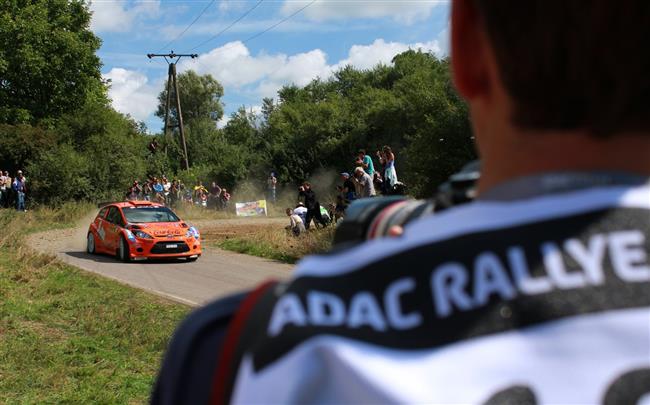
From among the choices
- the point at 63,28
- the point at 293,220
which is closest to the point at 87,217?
the point at 293,220

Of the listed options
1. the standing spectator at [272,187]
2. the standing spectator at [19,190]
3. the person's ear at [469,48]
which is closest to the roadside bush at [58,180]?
the standing spectator at [19,190]

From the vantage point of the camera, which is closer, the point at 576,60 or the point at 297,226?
the point at 576,60

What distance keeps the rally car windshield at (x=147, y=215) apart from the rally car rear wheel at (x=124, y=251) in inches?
29.5

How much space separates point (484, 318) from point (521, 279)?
0.06 m

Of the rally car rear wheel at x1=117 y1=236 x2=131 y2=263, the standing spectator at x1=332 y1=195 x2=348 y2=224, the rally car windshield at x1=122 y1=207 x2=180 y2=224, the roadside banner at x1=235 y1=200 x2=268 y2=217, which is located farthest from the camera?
the roadside banner at x1=235 y1=200 x2=268 y2=217

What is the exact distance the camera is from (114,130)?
4741 centimetres

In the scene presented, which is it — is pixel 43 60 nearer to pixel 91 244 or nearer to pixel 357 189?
pixel 91 244

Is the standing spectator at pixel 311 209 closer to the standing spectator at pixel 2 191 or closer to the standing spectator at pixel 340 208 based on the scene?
the standing spectator at pixel 340 208

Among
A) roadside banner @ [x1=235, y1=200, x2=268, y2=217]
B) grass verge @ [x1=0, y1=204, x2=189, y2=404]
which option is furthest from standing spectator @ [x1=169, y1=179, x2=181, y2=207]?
grass verge @ [x1=0, y1=204, x2=189, y2=404]

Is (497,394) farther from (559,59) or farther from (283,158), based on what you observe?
(283,158)

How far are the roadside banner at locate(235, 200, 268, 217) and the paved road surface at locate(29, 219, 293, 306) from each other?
1595 cm

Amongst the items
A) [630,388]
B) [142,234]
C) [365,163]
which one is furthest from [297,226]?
[630,388]

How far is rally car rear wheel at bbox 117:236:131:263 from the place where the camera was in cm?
1805

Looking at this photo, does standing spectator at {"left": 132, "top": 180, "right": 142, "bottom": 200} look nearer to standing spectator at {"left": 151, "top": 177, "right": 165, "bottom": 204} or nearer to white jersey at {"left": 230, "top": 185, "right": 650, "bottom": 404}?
standing spectator at {"left": 151, "top": 177, "right": 165, "bottom": 204}
